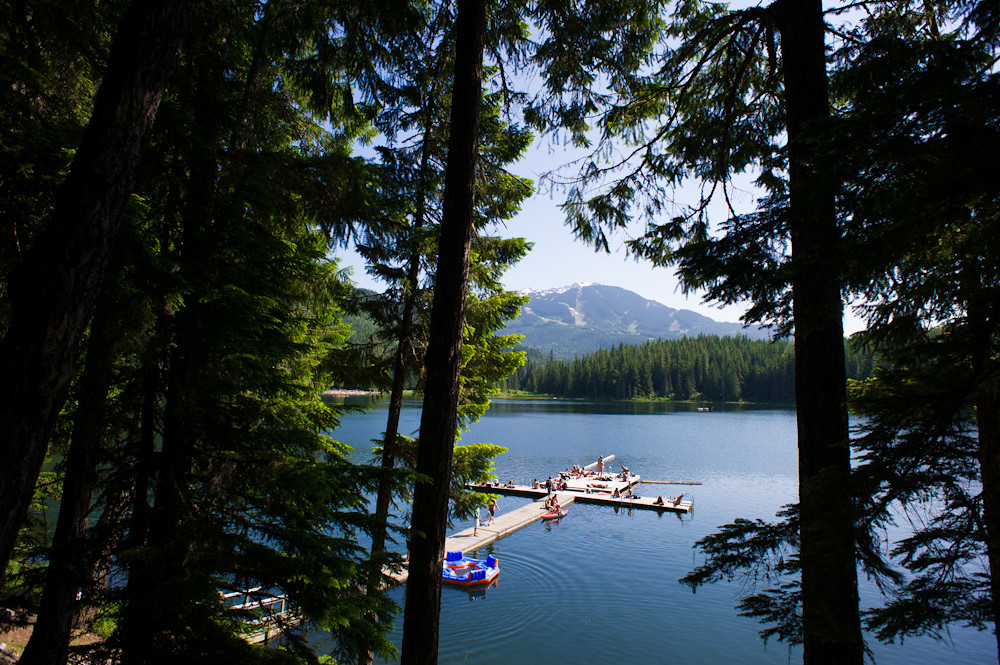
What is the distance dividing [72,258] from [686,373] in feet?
402

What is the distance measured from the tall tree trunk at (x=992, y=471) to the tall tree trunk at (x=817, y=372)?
740 mm

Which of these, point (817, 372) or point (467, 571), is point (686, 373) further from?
point (817, 372)

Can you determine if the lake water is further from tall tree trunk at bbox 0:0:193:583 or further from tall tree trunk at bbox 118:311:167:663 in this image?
tall tree trunk at bbox 0:0:193:583

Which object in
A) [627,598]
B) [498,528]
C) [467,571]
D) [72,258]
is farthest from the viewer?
[498,528]

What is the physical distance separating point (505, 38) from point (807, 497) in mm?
5897

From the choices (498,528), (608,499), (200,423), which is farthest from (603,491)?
(200,423)

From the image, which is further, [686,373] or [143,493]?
[686,373]

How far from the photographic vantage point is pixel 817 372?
4215mm

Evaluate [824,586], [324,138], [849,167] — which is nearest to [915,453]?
[824,586]

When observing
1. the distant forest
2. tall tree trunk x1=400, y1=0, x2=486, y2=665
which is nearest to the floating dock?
tall tree trunk x1=400, y1=0, x2=486, y2=665

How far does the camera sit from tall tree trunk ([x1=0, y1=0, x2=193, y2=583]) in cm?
267

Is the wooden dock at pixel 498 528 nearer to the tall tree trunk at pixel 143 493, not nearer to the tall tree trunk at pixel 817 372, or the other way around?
the tall tree trunk at pixel 143 493

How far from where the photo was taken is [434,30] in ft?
21.1

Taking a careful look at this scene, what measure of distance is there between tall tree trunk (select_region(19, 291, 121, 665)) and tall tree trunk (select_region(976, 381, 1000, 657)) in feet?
19.0
